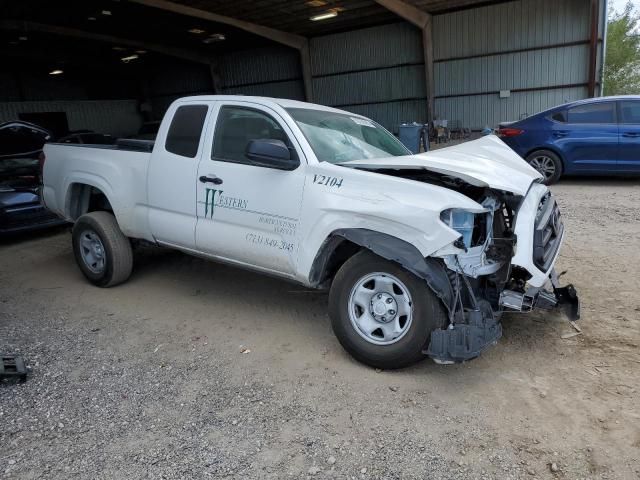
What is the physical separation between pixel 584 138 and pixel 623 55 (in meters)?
22.3

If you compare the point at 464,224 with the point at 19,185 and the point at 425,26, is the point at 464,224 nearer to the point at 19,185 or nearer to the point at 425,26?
the point at 19,185

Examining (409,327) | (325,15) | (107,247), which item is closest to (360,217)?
(409,327)

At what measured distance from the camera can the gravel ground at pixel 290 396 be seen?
268 cm

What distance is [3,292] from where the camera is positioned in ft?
18.0

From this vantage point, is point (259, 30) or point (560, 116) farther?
point (259, 30)

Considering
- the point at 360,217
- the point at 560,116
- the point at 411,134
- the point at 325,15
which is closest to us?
the point at 360,217

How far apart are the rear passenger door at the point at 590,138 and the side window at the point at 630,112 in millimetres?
132

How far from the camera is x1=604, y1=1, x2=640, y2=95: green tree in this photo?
26906 mm

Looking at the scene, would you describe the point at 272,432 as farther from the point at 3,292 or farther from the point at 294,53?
the point at 294,53

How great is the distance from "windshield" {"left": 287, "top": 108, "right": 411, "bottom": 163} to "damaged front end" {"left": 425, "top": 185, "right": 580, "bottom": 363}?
3.66 ft

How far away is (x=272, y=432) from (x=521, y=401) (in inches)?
61.1

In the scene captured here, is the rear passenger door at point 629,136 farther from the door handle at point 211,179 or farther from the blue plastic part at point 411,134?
the door handle at point 211,179

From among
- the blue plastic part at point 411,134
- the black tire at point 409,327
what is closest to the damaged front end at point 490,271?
the black tire at point 409,327

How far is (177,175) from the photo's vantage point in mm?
4582
